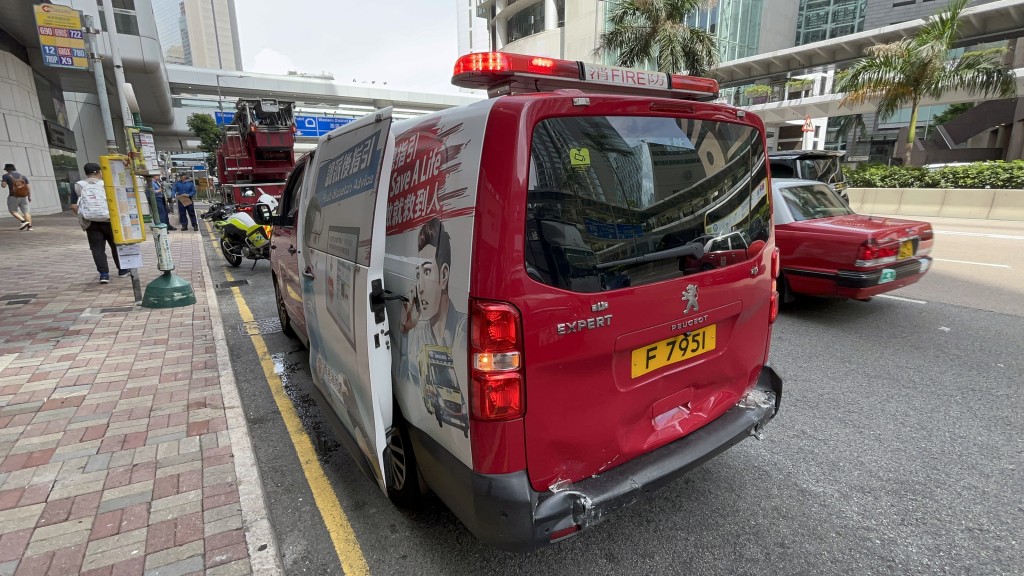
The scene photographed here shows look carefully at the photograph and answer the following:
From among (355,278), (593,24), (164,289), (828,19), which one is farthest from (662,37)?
(828,19)

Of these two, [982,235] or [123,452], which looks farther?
[982,235]

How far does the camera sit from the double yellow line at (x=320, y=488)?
93.7 inches

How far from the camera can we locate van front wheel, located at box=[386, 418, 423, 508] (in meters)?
2.43

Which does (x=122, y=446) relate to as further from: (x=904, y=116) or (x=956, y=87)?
(x=904, y=116)

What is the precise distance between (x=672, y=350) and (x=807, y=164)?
857cm

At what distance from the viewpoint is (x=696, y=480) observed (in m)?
2.90

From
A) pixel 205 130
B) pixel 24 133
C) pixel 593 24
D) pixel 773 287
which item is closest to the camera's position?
pixel 773 287

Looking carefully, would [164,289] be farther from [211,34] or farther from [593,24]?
[211,34]

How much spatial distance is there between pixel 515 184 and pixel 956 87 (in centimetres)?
2155

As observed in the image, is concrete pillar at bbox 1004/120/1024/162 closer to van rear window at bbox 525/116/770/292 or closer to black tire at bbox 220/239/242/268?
van rear window at bbox 525/116/770/292

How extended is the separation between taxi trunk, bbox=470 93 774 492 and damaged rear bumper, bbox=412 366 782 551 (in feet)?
0.18

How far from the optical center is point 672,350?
2.29 m

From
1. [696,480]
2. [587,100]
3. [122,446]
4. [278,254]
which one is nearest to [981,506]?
[696,480]

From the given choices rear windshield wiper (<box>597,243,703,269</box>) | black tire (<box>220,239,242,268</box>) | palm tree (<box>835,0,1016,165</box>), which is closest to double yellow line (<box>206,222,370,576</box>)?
rear windshield wiper (<box>597,243,703,269</box>)
